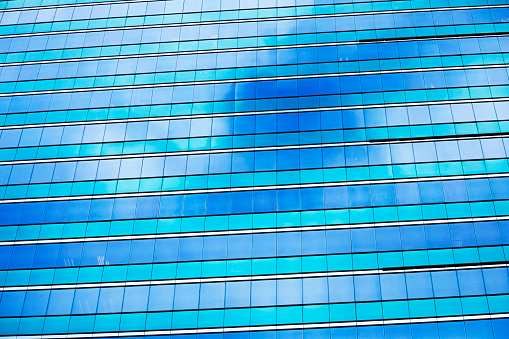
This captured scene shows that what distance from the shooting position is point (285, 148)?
37469 mm

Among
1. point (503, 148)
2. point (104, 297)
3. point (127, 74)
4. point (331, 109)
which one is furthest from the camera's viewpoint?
point (127, 74)

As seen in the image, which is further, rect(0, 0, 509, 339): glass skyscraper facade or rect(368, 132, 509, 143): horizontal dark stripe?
rect(368, 132, 509, 143): horizontal dark stripe

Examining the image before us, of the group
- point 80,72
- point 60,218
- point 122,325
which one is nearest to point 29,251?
point 60,218

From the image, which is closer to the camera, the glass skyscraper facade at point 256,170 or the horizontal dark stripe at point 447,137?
the glass skyscraper facade at point 256,170

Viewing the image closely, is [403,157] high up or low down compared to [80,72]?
down

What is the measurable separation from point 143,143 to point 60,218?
30.2 feet

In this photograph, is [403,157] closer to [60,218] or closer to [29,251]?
[60,218]

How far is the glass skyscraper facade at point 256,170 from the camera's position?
32.1 metres

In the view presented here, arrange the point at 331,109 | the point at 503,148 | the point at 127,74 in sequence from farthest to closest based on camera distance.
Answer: the point at 127,74, the point at 331,109, the point at 503,148

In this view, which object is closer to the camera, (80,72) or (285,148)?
(285,148)

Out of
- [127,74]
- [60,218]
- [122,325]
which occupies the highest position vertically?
[127,74]

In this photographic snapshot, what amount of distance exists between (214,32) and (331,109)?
1469cm

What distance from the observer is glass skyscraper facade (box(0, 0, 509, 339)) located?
1264 inches

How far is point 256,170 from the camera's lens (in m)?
36.8
